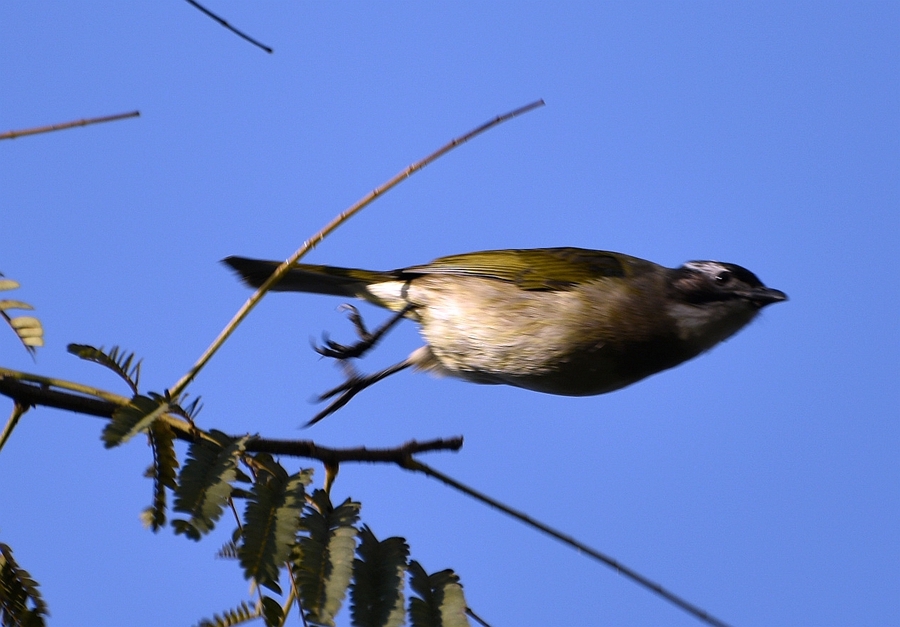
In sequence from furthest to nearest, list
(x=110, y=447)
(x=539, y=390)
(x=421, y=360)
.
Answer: (x=421, y=360), (x=539, y=390), (x=110, y=447)

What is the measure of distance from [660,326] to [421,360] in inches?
51.1

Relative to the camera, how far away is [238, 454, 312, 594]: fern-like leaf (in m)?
1.98

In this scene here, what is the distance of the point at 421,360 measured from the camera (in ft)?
16.0

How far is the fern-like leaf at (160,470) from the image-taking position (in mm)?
2068

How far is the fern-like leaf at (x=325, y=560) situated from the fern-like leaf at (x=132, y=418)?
0.44 m

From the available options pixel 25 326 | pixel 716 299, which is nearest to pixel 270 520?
pixel 25 326

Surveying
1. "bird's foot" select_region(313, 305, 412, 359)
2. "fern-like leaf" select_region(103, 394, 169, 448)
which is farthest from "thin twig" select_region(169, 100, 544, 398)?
"bird's foot" select_region(313, 305, 412, 359)

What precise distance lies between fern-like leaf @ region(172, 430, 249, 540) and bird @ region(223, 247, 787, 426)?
7.50 feet

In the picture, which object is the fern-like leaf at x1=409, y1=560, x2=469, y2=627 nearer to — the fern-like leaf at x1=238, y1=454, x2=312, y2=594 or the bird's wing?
the fern-like leaf at x1=238, y1=454, x2=312, y2=594

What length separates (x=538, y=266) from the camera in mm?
4965

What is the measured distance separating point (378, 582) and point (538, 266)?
3.01m

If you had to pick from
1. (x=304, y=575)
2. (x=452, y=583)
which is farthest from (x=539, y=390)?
(x=304, y=575)

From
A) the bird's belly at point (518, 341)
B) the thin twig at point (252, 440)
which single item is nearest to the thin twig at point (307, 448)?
the thin twig at point (252, 440)

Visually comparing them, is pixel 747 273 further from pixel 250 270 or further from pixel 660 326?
pixel 250 270
